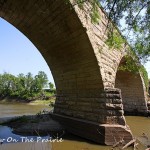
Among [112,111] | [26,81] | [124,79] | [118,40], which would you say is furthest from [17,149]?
[26,81]

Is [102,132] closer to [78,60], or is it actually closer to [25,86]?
[78,60]

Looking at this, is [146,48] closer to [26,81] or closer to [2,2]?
[2,2]

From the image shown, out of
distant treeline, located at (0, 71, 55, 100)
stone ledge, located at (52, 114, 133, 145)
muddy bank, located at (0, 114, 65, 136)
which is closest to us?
stone ledge, located at (52, 114, 133, 145)

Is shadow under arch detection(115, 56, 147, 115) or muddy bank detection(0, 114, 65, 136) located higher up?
shadow under arch detection(115, 56, 147, 115)

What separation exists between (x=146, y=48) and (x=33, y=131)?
15.5 feet

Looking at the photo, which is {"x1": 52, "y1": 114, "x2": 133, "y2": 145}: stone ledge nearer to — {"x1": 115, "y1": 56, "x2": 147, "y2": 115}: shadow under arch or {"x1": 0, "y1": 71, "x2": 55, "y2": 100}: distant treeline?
{"x1": 115, "y1": 56, "x2": 147, "y2": 115}: shadow under arch

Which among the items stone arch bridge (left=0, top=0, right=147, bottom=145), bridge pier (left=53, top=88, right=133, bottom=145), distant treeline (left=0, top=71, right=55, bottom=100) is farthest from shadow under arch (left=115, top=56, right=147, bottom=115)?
distant treeline (left=0, top=71, right=55, bottom=100)

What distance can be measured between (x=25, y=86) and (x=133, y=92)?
34.6 m

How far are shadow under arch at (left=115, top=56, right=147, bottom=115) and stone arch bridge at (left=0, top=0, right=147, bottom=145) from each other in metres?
7.37

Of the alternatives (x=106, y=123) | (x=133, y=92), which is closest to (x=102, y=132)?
(x=106, y=123)

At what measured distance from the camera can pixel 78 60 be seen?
9234 mm

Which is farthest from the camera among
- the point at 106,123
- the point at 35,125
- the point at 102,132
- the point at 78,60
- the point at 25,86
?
the point at 25,86

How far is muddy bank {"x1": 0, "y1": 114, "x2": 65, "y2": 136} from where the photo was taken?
28.9 feet

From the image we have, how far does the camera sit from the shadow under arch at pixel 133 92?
17.4 metres
